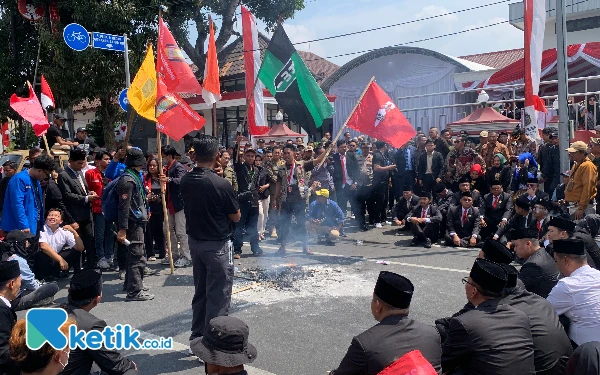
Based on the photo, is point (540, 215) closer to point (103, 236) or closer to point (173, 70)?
point (173, 70)

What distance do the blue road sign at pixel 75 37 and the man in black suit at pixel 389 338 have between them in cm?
1025

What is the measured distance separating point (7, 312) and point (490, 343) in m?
3.10

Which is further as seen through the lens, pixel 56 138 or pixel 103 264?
pixel 56 138

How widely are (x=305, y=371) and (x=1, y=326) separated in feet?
8.08

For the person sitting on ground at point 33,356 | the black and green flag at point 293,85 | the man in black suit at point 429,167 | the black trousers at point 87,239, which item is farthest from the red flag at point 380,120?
the person sitting on ground at point 33,356

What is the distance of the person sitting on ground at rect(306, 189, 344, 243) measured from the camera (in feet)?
34.4

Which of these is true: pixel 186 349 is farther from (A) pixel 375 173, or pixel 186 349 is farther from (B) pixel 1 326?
(A) pixel 375 173

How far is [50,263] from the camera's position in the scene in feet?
25.6

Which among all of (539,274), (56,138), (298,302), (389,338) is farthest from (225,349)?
(56,138)

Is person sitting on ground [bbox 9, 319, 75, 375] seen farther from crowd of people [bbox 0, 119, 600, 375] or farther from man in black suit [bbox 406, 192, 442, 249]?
man in black suit [bbox 406, 192, 442, 249]

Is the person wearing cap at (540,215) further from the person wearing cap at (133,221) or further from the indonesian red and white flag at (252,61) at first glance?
the indonesian red and white flag at (252,61)

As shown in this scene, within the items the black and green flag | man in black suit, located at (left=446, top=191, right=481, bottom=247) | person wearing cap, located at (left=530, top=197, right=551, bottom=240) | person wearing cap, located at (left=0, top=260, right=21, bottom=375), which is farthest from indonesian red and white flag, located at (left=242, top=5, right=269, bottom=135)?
person wearing cap, located at (left=0, top=260, right=21, bottom=375)

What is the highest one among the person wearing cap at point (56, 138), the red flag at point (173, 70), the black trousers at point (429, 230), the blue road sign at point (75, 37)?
the blue road sign at point (75, 37)

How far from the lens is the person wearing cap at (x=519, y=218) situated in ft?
28.0
